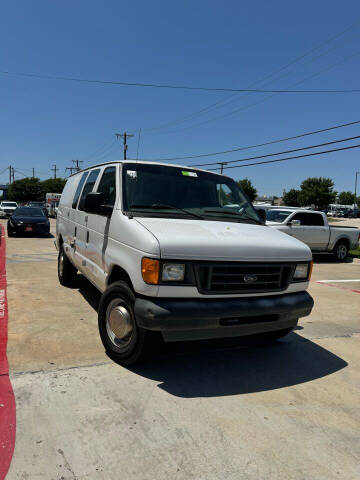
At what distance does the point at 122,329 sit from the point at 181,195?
171 centimetres

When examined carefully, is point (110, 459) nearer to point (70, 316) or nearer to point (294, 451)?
point (294, 451)

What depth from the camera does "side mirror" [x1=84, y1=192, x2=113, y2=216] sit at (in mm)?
3938

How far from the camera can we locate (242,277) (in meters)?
3.32

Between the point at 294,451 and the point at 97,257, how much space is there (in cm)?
291

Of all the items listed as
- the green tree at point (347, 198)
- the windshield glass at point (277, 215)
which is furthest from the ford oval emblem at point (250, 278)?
the green tree at point (347, 198)

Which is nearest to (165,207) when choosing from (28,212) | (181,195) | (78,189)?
(181,195)

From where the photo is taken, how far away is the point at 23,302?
18.3 feet

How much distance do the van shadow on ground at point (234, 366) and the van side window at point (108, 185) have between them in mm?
1775

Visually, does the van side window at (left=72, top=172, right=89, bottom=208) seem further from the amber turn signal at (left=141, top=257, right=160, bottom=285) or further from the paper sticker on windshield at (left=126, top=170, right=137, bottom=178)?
the amber turn signal at (left=141, top=257, right=160, bottom=285)

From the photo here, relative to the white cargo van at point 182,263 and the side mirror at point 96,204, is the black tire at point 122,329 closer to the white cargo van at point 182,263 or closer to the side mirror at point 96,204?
the white cargo van at point 182,263

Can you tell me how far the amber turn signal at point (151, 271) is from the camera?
302 cm

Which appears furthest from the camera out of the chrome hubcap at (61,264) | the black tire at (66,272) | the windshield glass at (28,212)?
the windshield glass at (28,212)

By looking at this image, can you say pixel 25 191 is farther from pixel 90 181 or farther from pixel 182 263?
pixel 182 263

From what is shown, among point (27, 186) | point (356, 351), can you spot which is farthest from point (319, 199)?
point (356, 351)
